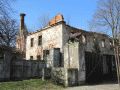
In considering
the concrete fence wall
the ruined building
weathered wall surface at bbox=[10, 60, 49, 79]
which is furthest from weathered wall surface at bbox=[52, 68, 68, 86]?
weathered wall surface at bbox=[10, 60, 49, 79]

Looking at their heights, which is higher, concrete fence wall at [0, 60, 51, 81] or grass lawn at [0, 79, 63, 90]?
concrete fence wall at [0, 60, 51, 81]

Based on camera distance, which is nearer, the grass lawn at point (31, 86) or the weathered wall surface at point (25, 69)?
the grass lawn at point (31, 86)

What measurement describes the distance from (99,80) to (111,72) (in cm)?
400

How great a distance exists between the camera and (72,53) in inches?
757

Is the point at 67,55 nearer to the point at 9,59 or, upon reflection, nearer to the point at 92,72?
the point at 92,72

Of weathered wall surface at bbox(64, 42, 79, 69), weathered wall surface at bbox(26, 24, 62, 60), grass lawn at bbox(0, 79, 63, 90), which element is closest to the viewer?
grass lawn at bbox(0, 79, 63, 90)

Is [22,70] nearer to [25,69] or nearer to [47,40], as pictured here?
[25,69]

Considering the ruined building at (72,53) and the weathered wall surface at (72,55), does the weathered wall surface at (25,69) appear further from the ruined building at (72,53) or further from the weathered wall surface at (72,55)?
the weathered wall surface at (72,55)

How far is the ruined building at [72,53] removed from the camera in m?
18.6

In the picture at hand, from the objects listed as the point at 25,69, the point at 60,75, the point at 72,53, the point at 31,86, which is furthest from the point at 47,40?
the point at 31,86

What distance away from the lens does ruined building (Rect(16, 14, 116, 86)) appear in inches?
733

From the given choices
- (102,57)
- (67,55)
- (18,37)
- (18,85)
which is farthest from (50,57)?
(18,37)

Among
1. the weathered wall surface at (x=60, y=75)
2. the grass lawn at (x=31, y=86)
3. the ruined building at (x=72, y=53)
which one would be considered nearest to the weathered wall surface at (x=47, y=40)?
the ruined building at (x=72, y=53)

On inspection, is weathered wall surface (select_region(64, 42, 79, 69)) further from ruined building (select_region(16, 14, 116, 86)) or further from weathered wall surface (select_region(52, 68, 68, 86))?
weathered wall surface (select_region(52, 68, 68, 86))
